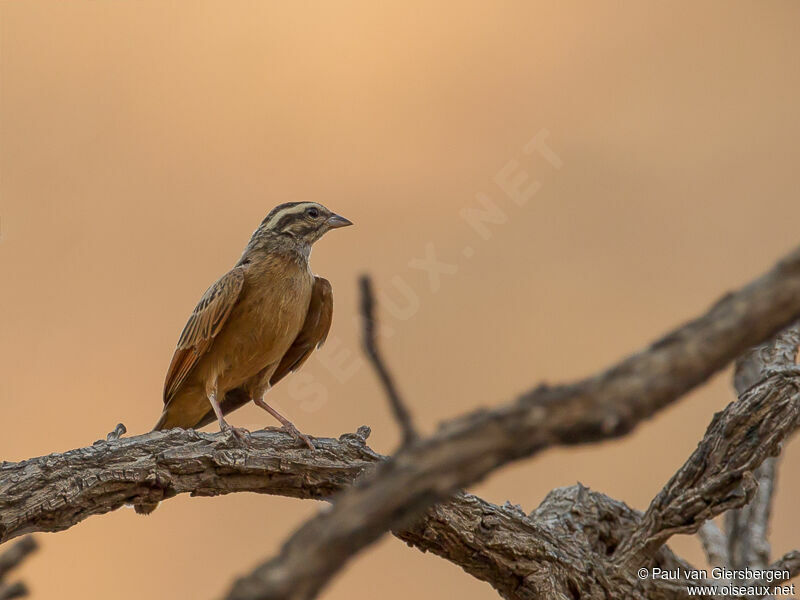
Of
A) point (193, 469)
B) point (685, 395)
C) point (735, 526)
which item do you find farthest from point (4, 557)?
point (735, 526)

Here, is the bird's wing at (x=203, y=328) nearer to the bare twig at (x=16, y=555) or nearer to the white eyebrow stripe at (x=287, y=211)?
the white eyebrow stripe at (x=287, y=211)

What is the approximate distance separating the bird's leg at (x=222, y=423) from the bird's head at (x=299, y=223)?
4.51 ft

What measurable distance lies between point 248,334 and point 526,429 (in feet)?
16.2

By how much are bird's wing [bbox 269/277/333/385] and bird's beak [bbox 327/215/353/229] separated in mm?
561

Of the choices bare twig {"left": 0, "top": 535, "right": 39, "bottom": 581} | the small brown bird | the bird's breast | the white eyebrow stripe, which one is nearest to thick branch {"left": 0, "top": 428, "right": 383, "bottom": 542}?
the small brown bird

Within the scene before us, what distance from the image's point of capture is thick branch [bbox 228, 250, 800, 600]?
1.58 meters

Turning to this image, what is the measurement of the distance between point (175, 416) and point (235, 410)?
494 mm

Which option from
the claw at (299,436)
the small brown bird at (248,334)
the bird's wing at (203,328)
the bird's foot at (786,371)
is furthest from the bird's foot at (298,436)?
the bird's foot at (786,371)

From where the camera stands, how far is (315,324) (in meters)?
6.93

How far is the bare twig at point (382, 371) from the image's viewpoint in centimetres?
172

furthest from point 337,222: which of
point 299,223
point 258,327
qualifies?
point 258,327

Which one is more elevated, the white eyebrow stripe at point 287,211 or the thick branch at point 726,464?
the white eyebrow stripe at point 287,211

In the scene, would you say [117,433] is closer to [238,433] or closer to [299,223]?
[238,433]

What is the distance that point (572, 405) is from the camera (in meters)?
1.73
